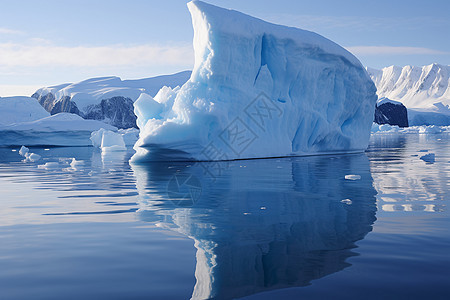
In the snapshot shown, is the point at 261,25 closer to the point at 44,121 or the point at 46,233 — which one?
the point at 46,233

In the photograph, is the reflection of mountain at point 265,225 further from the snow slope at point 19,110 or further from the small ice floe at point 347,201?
the snow slope at point 19,110

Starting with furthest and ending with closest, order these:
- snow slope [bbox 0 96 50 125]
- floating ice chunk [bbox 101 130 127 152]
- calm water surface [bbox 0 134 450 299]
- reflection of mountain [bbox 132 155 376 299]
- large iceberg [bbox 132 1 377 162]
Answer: snow slope [bbox 0 96 50 125]
floating ice chunk [bbox 101 130 127 152]
large iceberg [bbox 132 1 377 162]
reflection of mountain [bbox 132 155 376 299]
calm water surface [bbox 0 134 450 299]

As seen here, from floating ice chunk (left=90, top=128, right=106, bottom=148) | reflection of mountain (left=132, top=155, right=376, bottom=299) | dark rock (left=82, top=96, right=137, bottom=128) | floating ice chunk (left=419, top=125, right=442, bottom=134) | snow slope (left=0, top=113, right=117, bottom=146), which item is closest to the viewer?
reflection of mountain (left=132, top=155, right=376, bottom=299)

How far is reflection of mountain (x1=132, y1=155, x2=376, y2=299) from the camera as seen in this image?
334 centimetres

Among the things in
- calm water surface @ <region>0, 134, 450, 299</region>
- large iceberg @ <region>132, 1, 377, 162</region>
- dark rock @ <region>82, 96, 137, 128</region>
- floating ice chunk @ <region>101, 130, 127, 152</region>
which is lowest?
calm water surface @ <region>0, 134, 450, 299</region>

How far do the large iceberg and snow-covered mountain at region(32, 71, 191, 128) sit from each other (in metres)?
47.1

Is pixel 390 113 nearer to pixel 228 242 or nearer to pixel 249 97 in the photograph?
pixel 249 97

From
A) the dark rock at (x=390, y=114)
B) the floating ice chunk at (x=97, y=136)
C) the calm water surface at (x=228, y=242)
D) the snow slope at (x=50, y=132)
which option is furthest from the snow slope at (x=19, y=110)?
the dark rock at (x=390, y=114)

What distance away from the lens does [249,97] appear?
15.0 metres

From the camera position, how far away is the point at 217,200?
692 cm

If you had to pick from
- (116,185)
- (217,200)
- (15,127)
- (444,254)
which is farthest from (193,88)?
(15,127)

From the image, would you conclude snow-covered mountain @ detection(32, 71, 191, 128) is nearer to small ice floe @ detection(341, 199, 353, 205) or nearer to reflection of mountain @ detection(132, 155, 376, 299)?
reflection of mountain @ detection(132, 155, 376, 299)

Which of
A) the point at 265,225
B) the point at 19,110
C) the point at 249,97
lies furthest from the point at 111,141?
the point at 265,225

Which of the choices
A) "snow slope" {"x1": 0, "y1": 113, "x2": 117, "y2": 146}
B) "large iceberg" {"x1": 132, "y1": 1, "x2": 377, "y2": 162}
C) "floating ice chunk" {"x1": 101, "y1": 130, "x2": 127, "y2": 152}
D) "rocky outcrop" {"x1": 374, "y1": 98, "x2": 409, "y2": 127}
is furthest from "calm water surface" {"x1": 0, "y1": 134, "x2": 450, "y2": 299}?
"rocky outcrop" {"x1": 374, "y1": 98, "x2": 409, "y2": 127}
